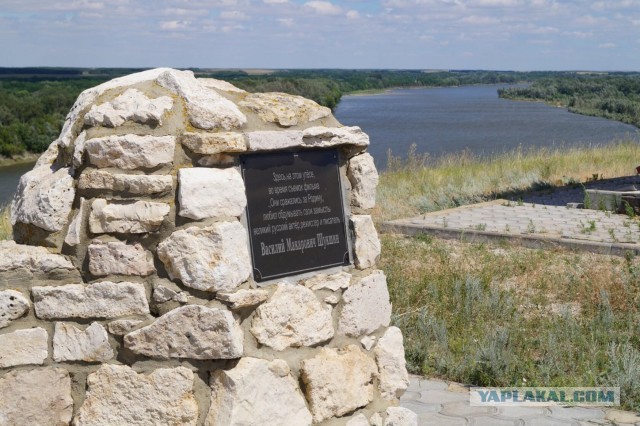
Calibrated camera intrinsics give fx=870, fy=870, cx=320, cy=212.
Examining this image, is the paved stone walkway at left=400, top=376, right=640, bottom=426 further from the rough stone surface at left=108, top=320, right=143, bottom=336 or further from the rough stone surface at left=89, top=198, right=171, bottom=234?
the rough stone surface at left=89, top=198, right=171, bottom=234

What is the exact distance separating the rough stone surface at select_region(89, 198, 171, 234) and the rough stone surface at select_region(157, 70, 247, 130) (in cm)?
44

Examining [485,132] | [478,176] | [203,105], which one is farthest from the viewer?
[485,132]

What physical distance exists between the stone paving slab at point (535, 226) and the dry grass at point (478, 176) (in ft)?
2.78

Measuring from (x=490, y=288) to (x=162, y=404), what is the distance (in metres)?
4.19

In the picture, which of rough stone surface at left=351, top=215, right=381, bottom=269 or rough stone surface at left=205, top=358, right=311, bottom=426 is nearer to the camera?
rough stone surface at left=205, top=358, right=311, bottom=426

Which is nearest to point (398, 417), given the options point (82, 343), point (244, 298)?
point (244, 298)

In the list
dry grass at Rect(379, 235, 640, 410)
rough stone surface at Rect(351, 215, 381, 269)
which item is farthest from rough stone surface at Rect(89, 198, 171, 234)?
dry grass at Rect(379, 235, 640, 410)

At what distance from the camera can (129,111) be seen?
3752 mm

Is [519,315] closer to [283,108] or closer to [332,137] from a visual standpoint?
[332,137]

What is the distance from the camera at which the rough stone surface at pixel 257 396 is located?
359 centimetres

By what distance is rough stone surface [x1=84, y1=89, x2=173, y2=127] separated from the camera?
3.73m

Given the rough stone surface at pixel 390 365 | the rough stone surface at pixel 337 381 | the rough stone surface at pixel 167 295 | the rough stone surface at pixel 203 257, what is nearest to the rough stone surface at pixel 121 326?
the rough stone surface at pixel 167 295

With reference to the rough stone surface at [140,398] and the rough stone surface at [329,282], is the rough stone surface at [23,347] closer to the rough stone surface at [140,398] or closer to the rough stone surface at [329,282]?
the rough stone surface at [140,398]

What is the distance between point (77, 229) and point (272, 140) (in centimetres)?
94
